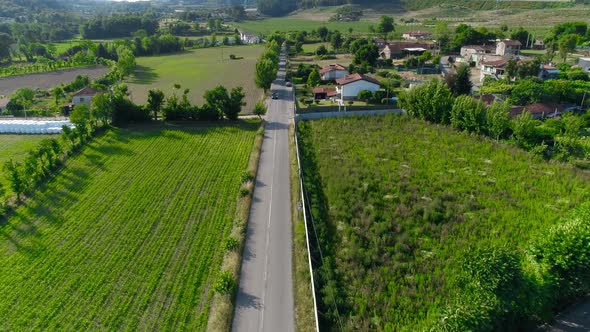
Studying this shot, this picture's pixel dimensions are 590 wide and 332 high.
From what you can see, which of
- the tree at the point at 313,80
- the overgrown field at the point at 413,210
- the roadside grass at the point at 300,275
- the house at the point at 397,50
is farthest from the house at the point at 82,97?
the house at the point at 397,50

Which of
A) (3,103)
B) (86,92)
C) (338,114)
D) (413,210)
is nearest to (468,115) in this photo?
(338,114)

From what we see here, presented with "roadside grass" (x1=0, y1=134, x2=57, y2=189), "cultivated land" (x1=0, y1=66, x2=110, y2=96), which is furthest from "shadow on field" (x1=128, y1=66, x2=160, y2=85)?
"roadside grass" (x1=0, y1=134, x2=57, y2=189)

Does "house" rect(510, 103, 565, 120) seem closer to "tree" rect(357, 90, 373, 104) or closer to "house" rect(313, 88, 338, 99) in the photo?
"tree" rect(357, 90, 373, 104)

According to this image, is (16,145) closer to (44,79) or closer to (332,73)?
(44,79)

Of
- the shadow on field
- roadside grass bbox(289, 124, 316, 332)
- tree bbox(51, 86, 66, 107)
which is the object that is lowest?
roadside grass bbox(289, 124, 316, 332)

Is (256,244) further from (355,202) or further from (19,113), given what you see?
(19,113)

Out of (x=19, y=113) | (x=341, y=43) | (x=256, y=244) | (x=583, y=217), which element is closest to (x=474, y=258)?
(x=583, y=217)

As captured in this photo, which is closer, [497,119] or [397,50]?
[497,119]
